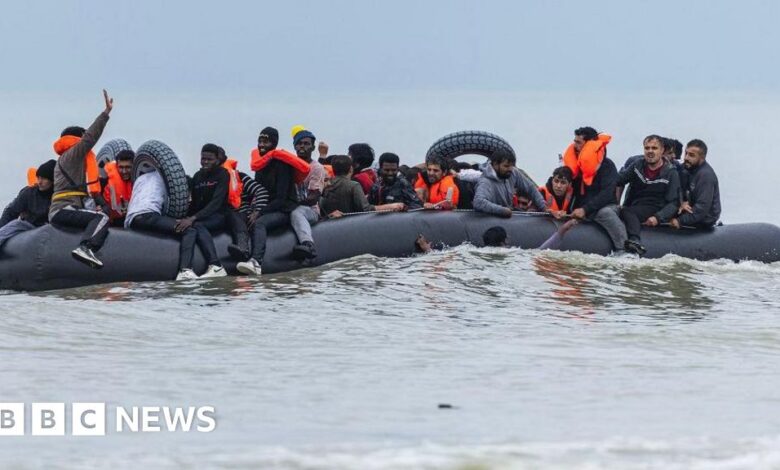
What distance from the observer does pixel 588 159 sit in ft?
71.4

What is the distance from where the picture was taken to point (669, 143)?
74.9ft

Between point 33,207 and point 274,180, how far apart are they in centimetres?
297

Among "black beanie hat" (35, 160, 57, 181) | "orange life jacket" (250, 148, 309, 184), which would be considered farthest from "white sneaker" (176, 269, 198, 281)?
"black beanie hat" (35, 160, 57, 181)

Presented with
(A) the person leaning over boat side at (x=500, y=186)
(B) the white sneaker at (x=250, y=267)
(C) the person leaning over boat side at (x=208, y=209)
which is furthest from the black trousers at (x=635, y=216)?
(C) the person leaning over boat side at (x=208, y=209)

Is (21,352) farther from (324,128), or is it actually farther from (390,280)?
(324,128)

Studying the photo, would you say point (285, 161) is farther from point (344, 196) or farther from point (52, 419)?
point (52, 419)

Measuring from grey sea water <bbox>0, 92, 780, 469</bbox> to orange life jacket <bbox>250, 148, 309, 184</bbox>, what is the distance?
4.02 ft

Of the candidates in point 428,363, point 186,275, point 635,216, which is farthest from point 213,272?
point 635,216

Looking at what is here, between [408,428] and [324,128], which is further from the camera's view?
[324,128]

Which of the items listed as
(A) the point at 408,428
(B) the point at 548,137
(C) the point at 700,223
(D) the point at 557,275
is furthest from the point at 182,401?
(B) the point at 548,137

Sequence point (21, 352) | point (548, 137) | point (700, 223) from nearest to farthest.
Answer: point (21, 352)
point (700, 223)
point (548, 137)

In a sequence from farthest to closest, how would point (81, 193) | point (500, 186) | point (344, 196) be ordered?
point (500, 186), point (344, 196), point (81, 193)

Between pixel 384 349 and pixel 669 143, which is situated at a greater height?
pixel 669 143

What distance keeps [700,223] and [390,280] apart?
492 centimetres
